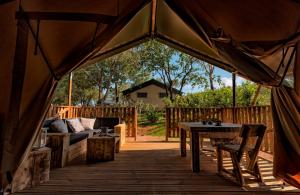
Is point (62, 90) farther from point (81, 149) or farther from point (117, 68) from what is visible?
point (81, 149)

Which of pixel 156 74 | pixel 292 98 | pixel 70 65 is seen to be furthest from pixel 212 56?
pixel 156 74

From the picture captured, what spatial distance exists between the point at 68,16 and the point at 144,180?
90.6 inches

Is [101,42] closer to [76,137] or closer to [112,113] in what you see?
[76,137]

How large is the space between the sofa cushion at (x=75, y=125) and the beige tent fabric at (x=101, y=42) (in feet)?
10.2

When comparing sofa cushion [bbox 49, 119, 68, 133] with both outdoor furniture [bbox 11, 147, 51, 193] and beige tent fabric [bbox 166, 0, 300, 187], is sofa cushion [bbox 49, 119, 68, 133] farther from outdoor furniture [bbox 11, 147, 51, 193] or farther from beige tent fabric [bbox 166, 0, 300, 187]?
beige tent fabric [bbox 166, 0, 300, 187]

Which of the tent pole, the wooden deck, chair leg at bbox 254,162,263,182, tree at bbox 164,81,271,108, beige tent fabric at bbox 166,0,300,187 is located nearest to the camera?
the tent pole

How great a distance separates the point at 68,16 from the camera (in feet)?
8.63

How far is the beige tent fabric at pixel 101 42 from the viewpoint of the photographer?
2443 millimetres

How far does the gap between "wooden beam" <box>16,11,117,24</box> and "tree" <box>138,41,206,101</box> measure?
13.6 meters

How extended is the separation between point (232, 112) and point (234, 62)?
4.33 meters

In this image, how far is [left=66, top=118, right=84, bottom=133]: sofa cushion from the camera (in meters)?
5.51

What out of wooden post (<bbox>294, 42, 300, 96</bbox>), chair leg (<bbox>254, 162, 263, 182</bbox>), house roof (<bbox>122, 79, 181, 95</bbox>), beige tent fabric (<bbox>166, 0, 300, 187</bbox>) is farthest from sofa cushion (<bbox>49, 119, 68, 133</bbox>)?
house roof (<bbox>122, 79, 181, 95</bbox>)

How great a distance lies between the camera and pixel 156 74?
17.8 meters

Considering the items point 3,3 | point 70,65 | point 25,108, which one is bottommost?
point 25,108
